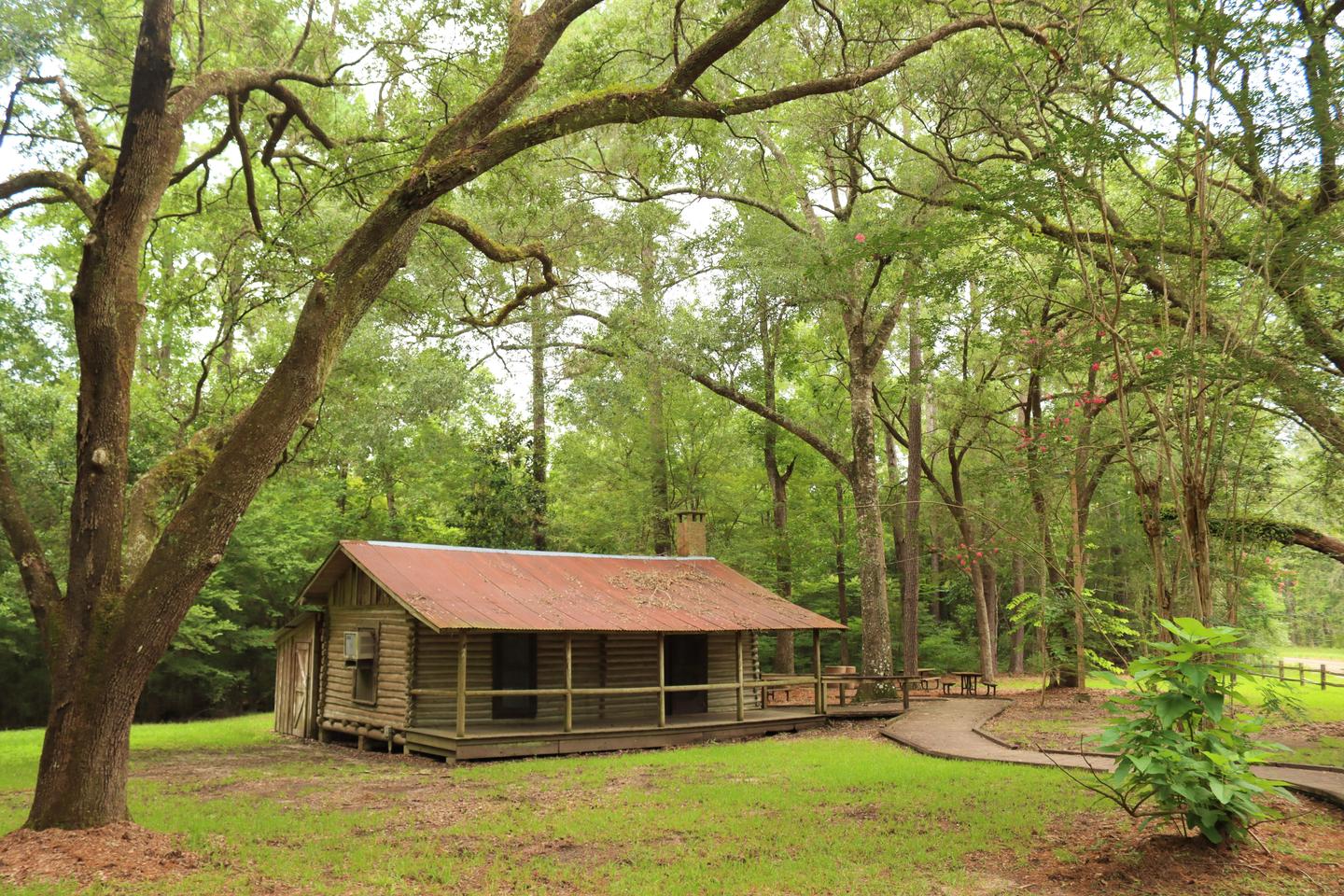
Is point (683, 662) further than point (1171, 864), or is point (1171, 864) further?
point (683, 662)

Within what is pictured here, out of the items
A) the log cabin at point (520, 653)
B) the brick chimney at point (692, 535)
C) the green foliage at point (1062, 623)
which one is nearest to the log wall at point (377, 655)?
the log cabin at point (520, 653)

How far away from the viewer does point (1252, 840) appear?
7.33 m

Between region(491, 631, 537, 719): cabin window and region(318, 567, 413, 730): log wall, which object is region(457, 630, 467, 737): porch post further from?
region(491, 631, 537, 719): cabin window

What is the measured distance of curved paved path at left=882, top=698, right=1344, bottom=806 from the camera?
10.4 m

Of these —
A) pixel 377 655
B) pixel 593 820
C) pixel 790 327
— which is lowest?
pixel 593 820

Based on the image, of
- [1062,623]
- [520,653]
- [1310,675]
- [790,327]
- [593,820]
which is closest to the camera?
[593,820]

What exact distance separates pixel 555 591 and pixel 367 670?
3998mm

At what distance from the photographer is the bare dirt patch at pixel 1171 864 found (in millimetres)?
6680

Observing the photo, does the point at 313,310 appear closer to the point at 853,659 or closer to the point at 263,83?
the point at 263,83


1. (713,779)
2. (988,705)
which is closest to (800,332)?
(988,705)

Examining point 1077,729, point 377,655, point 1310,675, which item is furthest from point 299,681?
point 1310,675

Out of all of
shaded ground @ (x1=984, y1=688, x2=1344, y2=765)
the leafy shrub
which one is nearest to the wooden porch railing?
shaded ground @ (x1=984, y1=688, x2=1344, y2=765)

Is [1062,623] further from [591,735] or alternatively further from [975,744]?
[591,735]

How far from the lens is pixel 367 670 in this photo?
16.8 metres
